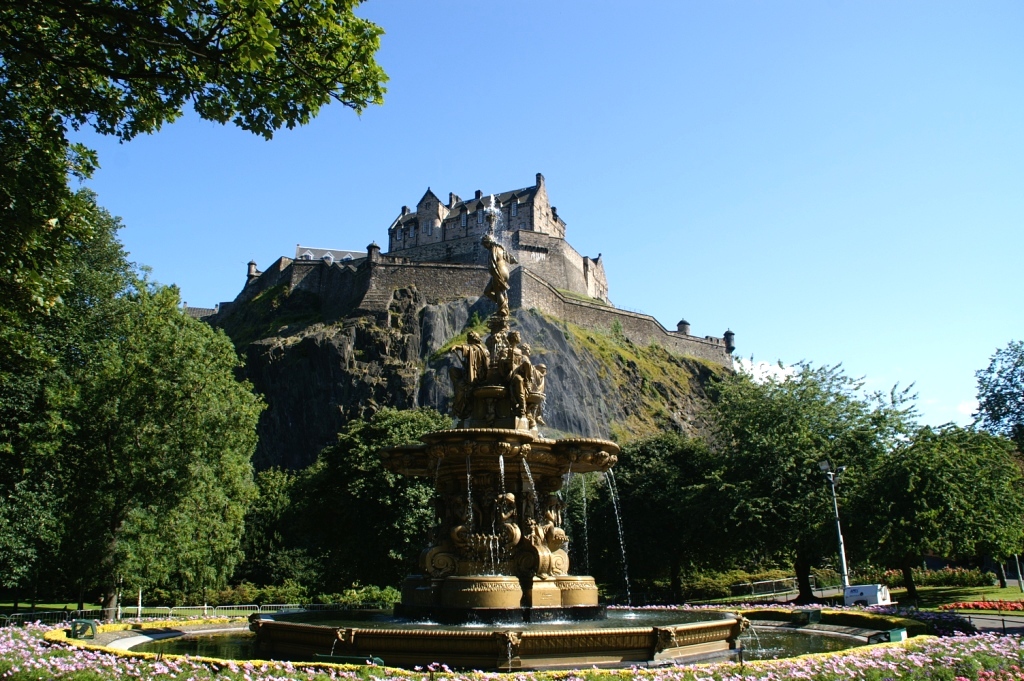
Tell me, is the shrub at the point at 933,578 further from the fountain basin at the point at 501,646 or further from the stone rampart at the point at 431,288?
the stone rampart at the point at 431,288

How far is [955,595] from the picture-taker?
32500 millimetres

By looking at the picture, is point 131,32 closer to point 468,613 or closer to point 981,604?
point 468,613

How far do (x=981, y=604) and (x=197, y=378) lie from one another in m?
26.4

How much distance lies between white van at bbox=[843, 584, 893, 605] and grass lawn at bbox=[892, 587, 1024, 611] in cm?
765

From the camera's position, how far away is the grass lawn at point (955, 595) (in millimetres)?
30125

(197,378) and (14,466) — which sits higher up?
(197,378)

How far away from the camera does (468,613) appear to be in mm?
11945

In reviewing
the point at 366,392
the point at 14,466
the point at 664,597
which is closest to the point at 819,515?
the point at 664,597

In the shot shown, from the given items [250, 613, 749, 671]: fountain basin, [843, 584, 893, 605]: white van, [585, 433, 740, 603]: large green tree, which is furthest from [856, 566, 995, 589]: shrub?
[250, 613, 749, 671]: fountain basin

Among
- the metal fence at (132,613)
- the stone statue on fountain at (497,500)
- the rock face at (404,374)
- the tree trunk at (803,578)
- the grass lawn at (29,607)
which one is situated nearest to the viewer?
the stone statue on fountain at (497,500)

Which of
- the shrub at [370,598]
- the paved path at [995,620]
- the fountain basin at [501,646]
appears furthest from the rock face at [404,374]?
the fountain basin at [501,646]

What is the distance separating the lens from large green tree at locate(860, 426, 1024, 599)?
2678 cm

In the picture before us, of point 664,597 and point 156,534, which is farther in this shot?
point 664,597

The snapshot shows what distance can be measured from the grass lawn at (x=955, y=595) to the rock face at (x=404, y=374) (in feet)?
98.0
